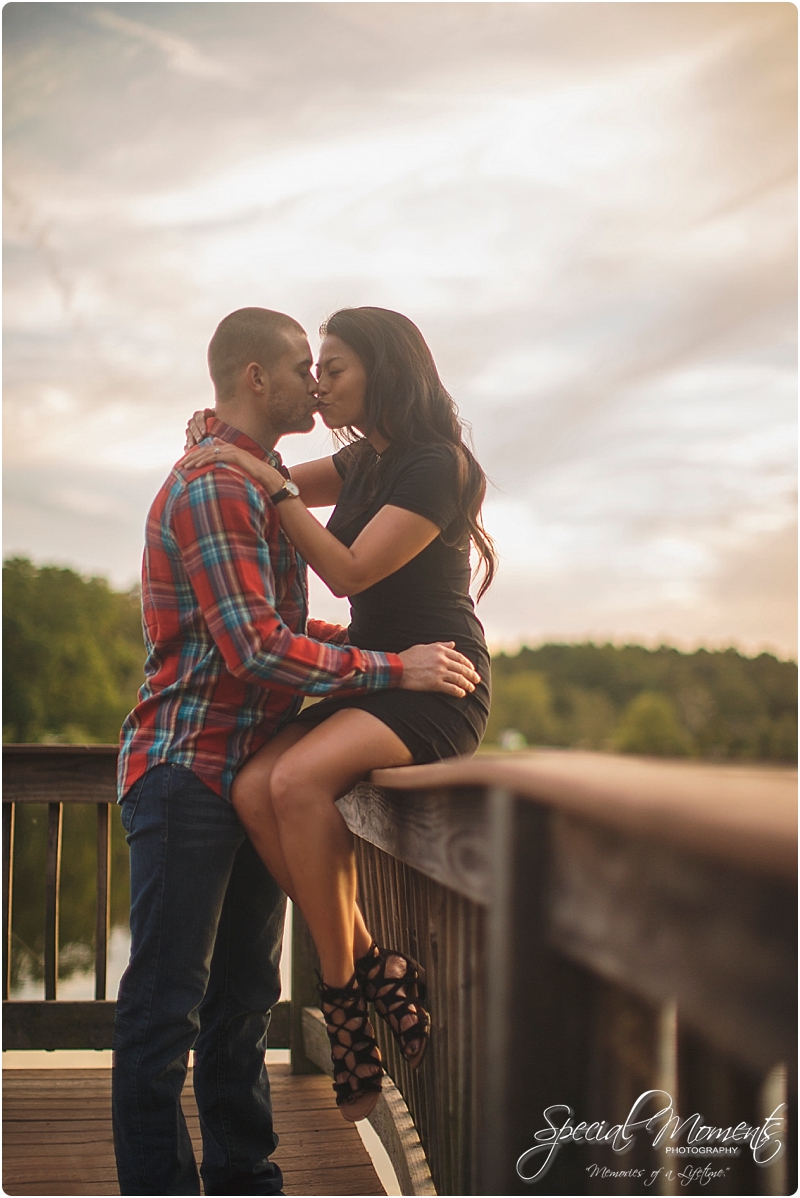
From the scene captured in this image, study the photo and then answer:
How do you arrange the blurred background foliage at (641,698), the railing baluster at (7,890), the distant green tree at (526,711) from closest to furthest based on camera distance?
the railing baluster at (7,890) → the blurred background foliage at (641,698) → the distant green tree at (526,711)

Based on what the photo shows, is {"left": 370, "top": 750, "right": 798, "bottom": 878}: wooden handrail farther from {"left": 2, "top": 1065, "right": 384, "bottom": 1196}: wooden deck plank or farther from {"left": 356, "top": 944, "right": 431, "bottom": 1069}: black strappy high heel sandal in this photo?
{"left": 2, "top": 1065, "right": 384, "bottom": 1196}: wooden deck plank

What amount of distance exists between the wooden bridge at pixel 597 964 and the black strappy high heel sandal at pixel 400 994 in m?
0.04

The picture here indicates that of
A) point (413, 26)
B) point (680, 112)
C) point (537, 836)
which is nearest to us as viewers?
point (537, 836)

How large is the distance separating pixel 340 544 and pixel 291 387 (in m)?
0.44

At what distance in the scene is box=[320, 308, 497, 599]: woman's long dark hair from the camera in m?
2.21

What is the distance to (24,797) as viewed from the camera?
10.9 ft

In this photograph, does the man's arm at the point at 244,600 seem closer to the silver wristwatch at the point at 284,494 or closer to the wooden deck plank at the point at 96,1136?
the silver wristwatch at the point at 284,494

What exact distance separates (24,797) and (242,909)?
149 centimetres

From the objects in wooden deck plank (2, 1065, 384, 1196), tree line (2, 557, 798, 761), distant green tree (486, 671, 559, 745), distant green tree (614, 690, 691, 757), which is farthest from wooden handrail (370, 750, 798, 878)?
distant green tree (614, 690, 691, 757)

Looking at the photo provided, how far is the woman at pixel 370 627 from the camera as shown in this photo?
1799 millimetres

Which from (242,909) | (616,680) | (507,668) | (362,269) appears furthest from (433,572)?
(616,680)

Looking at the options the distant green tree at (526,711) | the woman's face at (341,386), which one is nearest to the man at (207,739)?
the woman's face at (341,386)

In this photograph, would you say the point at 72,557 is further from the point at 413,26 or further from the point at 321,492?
the point at 321,492

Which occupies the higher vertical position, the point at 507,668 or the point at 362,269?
the point at 362,269
